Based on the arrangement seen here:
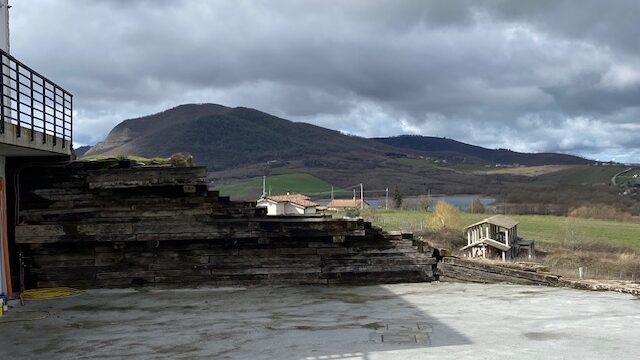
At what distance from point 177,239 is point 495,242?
40.6 meters

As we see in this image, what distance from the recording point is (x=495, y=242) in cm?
4966

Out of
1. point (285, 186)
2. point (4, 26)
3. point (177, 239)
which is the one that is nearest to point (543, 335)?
point (177, 239)

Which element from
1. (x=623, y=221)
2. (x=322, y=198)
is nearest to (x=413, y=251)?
(x=623, y=221)

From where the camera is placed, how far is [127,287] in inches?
554

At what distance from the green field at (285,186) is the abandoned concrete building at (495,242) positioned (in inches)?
3106

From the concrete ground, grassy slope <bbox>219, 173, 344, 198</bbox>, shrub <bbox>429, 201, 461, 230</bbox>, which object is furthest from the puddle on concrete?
grassy slope <bbox>219, 173, 344, 198</bbox>

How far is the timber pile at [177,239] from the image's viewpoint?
45.6 feet

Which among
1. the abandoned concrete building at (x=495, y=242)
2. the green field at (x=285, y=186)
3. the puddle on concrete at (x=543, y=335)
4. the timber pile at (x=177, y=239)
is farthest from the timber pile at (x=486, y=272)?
Answer: the green field at (x=285, y=186)

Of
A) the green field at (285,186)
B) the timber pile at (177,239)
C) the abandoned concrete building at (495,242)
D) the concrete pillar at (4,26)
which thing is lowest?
the abandoned concrete building at (495,242)

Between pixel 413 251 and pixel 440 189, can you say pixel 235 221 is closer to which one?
pixel 413 251

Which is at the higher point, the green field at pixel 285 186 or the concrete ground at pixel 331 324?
the green field at pixel 285 186

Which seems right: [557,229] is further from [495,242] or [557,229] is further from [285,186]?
[285,186]

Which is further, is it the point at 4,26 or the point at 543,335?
the point at 4,26

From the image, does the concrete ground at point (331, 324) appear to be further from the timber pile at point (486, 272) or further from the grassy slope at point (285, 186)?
the grassy slope at point (285, 186)
